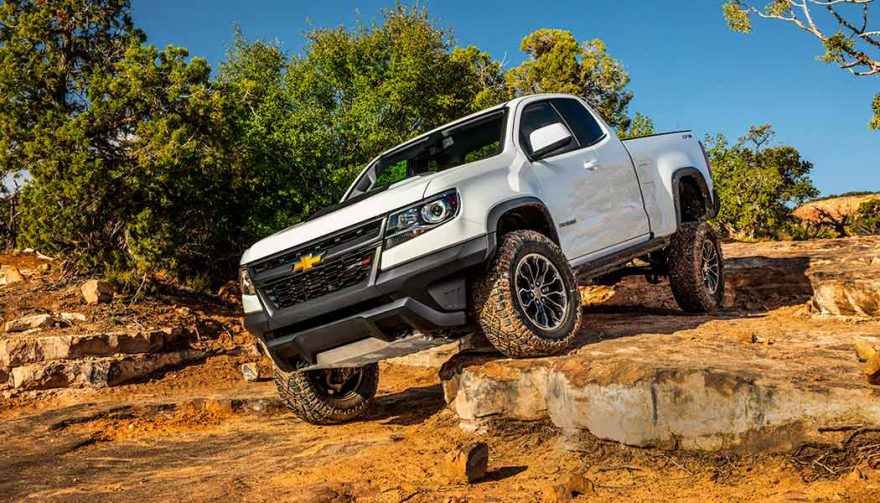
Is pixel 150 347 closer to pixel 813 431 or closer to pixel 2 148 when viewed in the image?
pixel 2 148

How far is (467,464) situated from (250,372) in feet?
21.7

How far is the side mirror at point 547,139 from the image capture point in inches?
210

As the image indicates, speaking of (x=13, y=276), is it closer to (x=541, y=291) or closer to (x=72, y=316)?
(x=72, y=316)

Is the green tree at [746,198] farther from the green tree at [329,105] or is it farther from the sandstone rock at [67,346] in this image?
the sandstone rock at [67,346]

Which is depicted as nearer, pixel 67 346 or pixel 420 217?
pixel 420 217

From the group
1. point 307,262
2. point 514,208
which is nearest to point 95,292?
point 307,262

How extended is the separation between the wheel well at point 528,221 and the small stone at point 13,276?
10.9m

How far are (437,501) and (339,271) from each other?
161 cm

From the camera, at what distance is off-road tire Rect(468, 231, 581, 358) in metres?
4.66

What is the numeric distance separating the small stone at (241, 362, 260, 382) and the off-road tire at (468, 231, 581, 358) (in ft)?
19.7

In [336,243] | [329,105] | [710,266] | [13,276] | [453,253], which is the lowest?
[710,266]

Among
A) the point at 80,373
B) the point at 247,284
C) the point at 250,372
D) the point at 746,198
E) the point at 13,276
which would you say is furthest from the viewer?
the point at 746,198

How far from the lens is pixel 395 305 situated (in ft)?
14.5

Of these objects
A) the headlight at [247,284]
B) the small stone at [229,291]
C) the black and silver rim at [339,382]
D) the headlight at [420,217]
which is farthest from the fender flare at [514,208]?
the small stone at [229,291]
